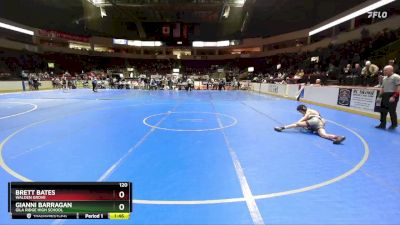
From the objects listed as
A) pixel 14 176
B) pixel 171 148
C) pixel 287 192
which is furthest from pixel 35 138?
pixel 287 192

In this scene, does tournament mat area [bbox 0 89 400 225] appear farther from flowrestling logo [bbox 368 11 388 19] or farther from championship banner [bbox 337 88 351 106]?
flowrestling logo [bbox 368 11 388 19]

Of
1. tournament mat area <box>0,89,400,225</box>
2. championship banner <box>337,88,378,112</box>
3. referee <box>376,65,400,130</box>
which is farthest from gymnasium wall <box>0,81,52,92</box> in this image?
referee <box>376,65,400,130</box>

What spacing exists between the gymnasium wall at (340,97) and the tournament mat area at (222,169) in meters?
4.03

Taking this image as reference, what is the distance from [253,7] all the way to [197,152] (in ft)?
134

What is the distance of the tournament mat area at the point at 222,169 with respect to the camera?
128 inches

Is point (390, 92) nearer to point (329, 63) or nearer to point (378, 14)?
point (378, 14)

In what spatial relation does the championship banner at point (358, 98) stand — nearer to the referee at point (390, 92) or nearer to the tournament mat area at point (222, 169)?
the referee at point (390, 92)

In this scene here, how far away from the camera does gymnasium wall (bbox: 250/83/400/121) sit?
39.0 feet

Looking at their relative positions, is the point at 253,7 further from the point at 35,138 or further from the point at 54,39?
the point at 35,138

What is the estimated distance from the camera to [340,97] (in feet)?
47.0

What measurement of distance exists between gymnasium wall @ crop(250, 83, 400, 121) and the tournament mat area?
13.2ft

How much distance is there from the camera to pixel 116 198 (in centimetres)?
223
